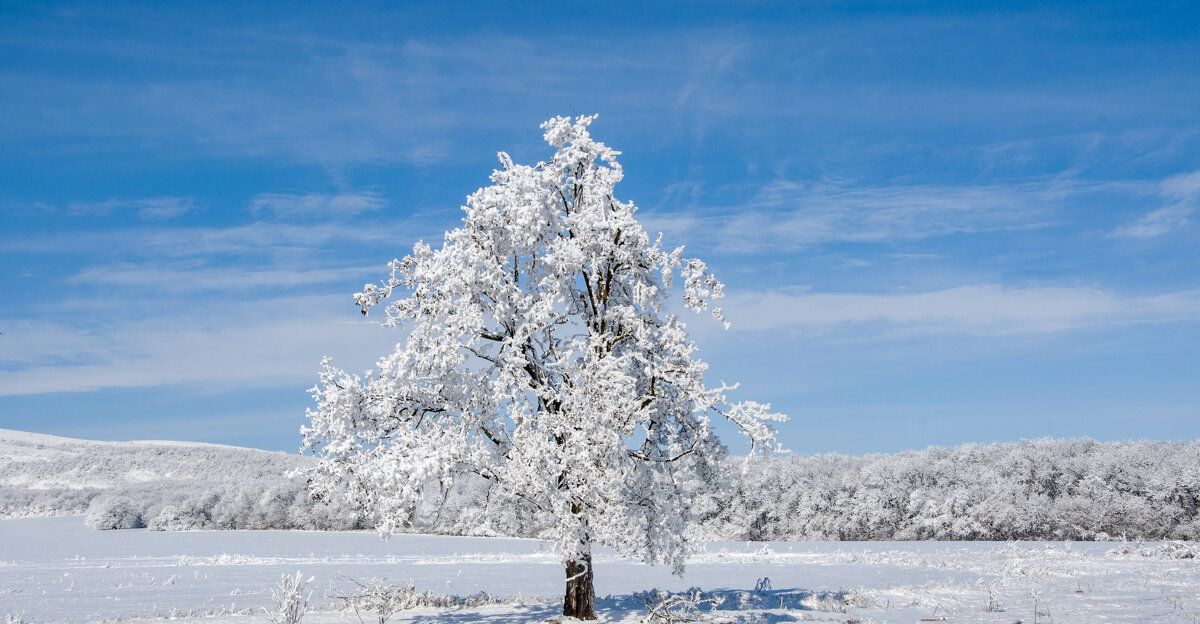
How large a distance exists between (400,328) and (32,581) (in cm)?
2630

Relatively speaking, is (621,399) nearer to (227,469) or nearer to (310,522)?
(310,522)

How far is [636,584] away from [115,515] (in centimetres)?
9425

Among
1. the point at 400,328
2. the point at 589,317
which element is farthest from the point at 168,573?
the point at 589,317

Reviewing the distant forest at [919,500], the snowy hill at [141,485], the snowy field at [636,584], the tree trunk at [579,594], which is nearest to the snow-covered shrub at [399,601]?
the snowy field at [636,584]

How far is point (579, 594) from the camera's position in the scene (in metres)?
20.6

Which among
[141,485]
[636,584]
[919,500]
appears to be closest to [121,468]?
[141,485]

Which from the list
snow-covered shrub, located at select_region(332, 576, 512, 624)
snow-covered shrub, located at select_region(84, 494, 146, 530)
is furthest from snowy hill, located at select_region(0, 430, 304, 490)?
snow-covered shrub, located at select_region(332, 576, 512, 624)

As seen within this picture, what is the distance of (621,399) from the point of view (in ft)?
61.7

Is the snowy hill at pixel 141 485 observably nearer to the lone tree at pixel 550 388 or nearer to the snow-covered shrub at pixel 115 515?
the snow-covered shrub at pixel 115 515

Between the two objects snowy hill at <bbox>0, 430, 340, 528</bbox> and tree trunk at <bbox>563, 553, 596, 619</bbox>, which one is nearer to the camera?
tree trunk at <bbox>563, 553, 596, 619</bbox>

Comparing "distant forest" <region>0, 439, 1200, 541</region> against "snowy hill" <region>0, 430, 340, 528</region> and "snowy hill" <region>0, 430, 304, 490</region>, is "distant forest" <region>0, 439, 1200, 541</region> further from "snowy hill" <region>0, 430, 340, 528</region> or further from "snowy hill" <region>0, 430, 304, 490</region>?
"snowy hill" <region>0, 430, 304, 490</region>

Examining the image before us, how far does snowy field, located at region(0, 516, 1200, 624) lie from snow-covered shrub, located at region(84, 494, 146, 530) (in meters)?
46.5

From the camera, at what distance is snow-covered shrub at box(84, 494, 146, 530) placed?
104 meters

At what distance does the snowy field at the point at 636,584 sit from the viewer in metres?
22.2
